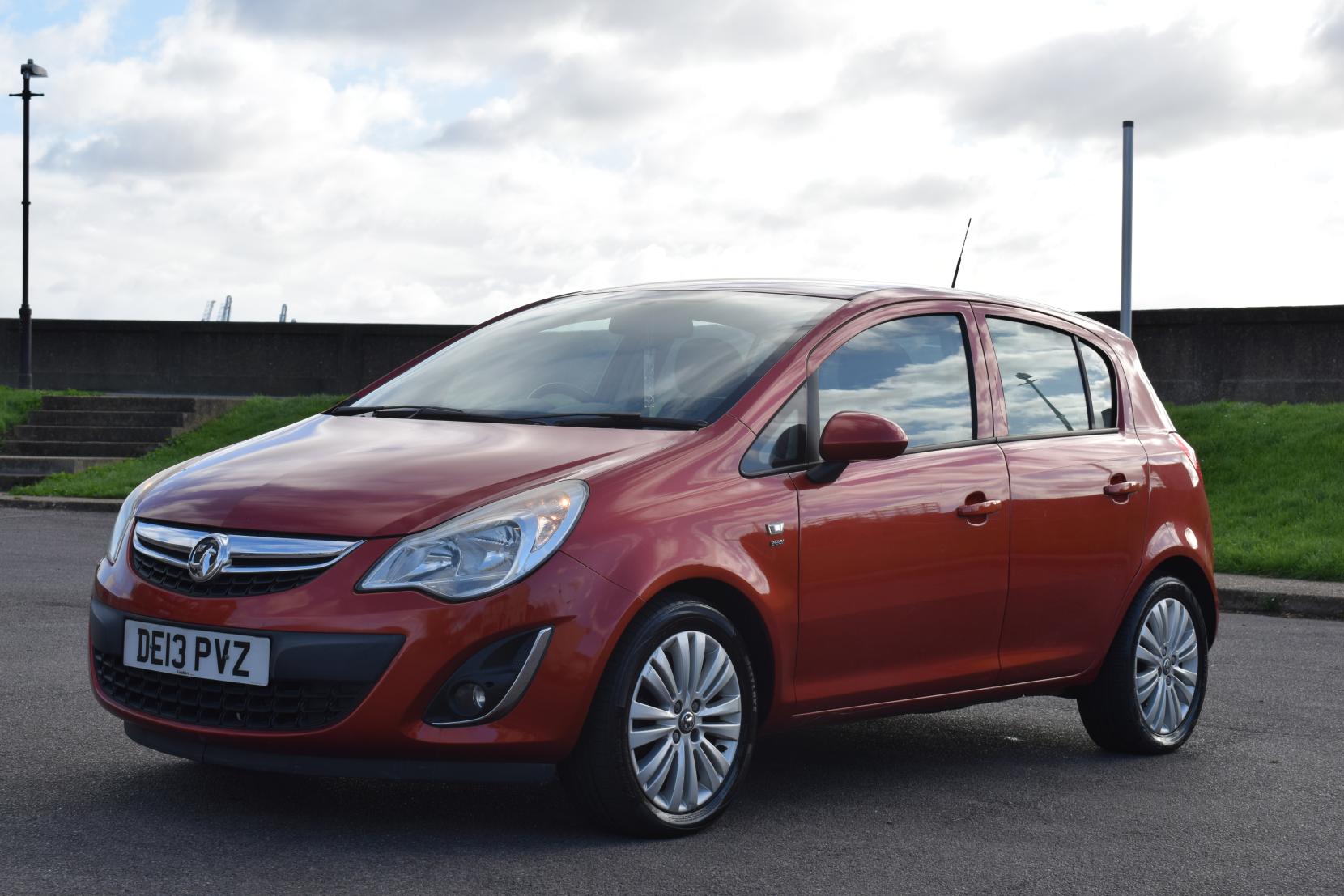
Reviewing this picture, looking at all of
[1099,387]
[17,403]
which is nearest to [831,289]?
[1099,387]

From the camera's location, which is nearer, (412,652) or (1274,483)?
(412,652)

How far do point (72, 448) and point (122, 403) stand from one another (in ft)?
5.63

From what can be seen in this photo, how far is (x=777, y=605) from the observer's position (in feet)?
16.5

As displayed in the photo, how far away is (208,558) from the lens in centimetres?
460

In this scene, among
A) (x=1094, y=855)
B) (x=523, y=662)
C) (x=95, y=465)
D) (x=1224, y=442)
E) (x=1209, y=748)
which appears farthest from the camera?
(x=95, y=465)

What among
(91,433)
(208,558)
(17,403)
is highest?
(208,558)

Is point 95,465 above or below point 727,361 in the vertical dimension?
below

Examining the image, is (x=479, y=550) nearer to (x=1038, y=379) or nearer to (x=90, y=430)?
(x=1038, y=379)

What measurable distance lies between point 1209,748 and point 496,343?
10.5ft

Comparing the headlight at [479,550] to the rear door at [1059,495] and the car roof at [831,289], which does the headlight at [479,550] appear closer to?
the car roof at [831,289]

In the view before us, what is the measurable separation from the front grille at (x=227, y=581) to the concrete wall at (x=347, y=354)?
17800 mm

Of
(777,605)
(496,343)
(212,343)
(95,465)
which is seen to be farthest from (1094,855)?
(212,343)

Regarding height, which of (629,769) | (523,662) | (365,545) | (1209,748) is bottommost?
(1209,748)

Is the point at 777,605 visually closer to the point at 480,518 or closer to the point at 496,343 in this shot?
the point at 480,518
